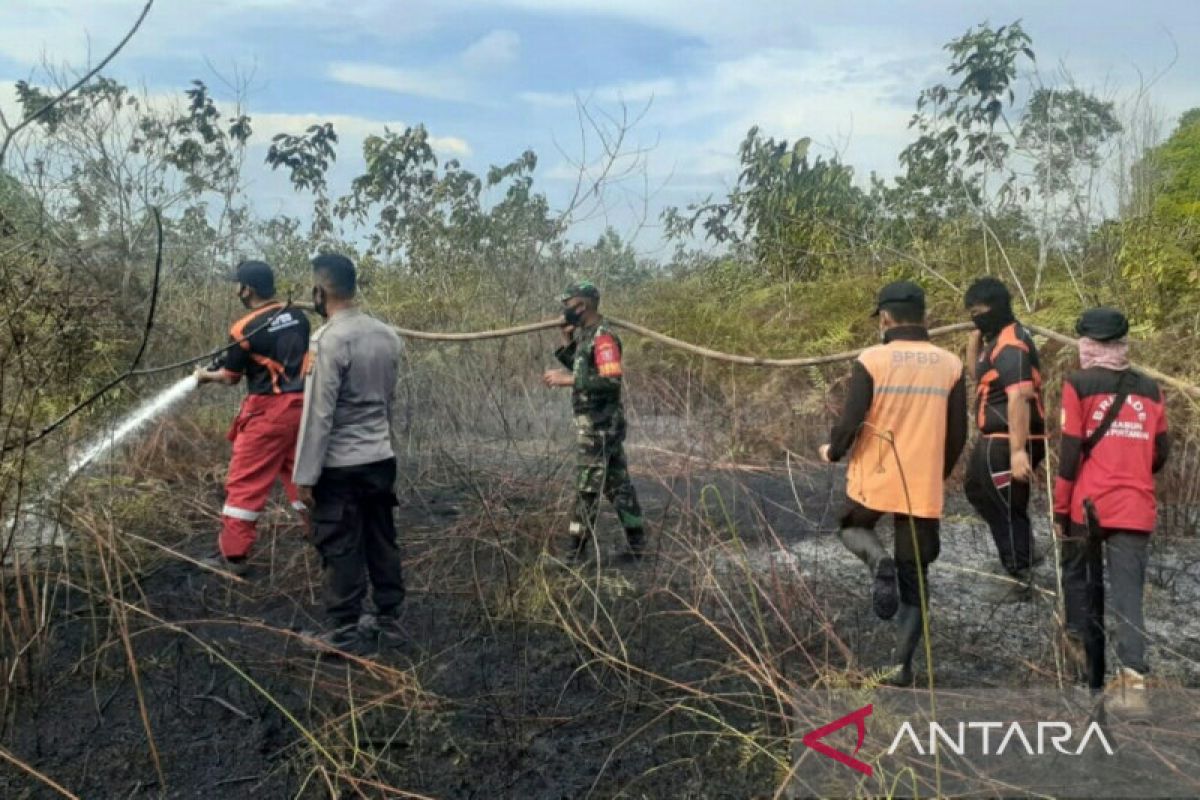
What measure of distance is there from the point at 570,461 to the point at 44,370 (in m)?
3.90

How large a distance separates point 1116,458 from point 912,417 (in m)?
0.75

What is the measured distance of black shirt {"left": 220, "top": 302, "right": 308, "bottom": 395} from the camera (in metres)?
5.30

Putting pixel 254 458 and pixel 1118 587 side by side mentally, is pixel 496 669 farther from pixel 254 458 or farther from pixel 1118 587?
pixel 1118 587

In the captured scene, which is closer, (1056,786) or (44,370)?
(1056,786)

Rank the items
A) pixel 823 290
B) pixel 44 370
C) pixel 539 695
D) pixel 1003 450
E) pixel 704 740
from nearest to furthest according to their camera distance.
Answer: pixel 44 370, pixel 704 740, pixel 539 695, pixel 1003 450, pixel 823 290

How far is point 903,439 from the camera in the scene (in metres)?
3.95

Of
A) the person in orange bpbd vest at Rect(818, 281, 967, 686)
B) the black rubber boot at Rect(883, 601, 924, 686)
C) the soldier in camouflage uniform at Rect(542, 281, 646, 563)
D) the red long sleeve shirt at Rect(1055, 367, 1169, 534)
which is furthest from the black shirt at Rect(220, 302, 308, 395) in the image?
the red long sleeve shirt at Rect(1055, 367, 1169, 534)

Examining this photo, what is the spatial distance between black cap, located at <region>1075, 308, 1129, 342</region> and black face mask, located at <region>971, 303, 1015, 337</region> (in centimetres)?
118

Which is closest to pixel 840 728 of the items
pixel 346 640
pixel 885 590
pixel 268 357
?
pixel 885 590

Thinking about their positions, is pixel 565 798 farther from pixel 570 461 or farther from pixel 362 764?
pixel 570 461

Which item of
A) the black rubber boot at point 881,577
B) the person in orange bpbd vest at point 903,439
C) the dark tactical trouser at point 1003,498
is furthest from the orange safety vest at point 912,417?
the dark tactical trouser at point 1003,498

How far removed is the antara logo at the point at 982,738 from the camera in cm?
315

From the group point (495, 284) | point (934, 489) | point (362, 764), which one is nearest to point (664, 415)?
point (495, 284)

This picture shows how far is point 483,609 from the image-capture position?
15.0 ft
